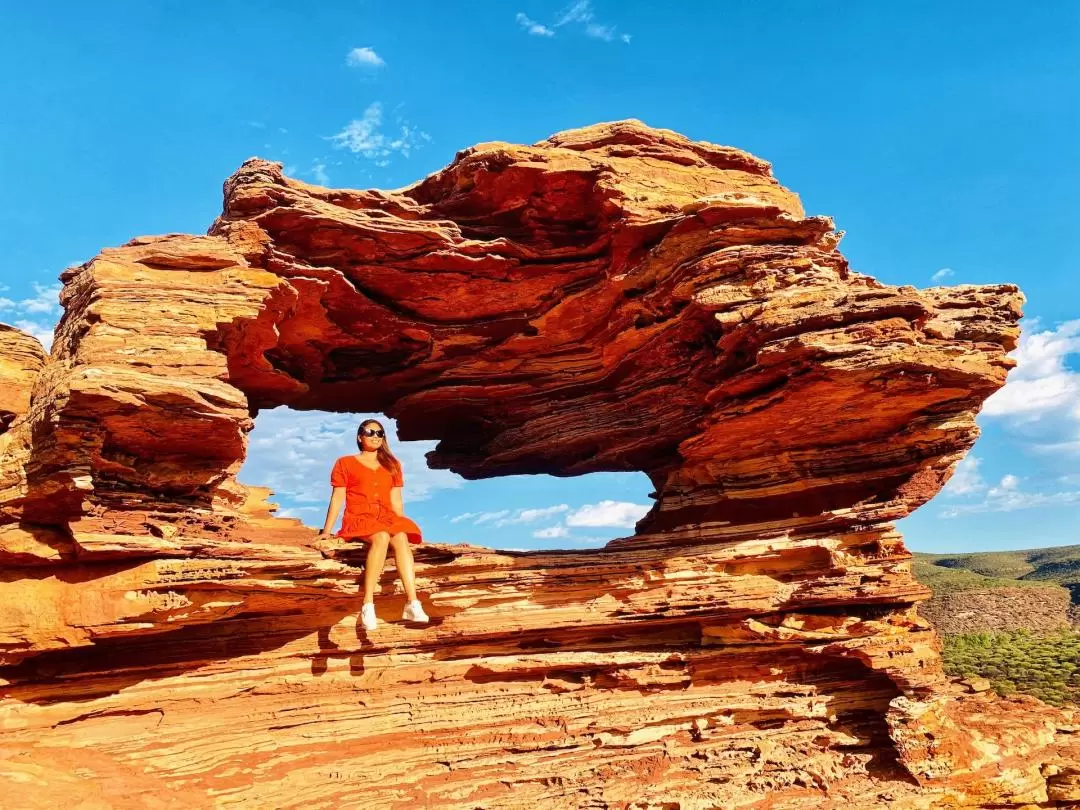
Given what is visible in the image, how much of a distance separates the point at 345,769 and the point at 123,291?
9.44 m

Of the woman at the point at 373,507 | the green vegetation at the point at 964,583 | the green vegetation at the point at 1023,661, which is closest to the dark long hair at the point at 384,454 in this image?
the woman at the point at 373,507

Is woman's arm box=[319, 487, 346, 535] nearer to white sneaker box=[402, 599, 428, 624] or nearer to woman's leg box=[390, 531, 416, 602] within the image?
woman's leg box=[390, 531, 416, 602]

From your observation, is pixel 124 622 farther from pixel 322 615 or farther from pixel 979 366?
pixel 979 366

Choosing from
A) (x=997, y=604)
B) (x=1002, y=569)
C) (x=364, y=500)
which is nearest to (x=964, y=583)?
(x=997, y=604)

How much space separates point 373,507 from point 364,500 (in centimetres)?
21

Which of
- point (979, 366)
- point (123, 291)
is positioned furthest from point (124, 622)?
point (979, 366)

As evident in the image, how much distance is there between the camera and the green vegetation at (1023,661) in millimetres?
27953

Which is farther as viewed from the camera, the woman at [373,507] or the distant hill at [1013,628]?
the distant hill at [1013,628]

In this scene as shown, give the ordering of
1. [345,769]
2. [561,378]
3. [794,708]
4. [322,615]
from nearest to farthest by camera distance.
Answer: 1. [345,769]
2. [322,615]
3. [794,708]
4. [561,378]

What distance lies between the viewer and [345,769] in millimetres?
12398

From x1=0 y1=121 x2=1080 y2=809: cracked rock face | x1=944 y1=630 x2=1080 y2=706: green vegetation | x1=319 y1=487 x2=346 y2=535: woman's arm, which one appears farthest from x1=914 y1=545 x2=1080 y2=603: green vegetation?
x1=319 y1=487 x2=346 y2=535: woman's arm

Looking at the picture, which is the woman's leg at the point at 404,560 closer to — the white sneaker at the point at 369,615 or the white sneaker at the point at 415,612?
the white sneaker at the point at 415,612

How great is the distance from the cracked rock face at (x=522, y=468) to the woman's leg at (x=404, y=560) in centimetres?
114

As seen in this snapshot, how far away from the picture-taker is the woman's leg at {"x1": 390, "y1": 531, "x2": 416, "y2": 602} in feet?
41.1
